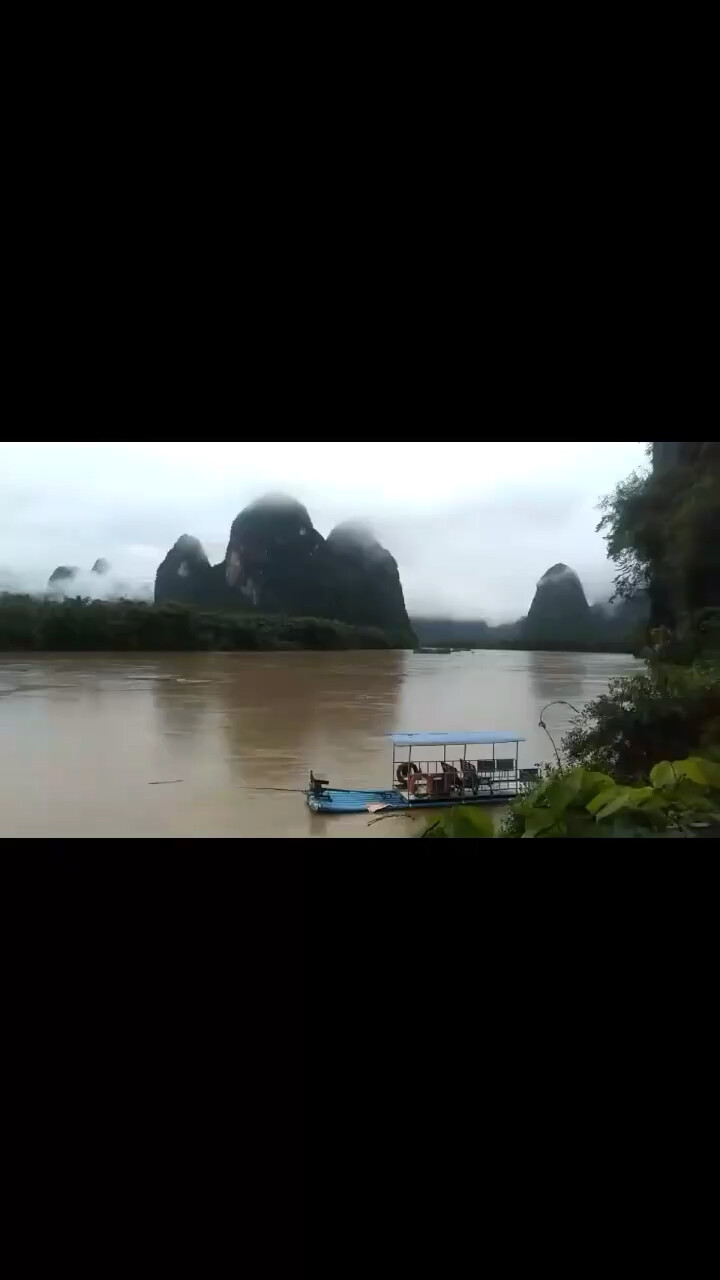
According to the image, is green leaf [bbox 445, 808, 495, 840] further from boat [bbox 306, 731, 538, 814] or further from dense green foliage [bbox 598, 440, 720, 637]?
dense green foliage [bbox 598, 440, 720, 637]

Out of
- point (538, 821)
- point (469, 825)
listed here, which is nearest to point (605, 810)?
point (538, 821)

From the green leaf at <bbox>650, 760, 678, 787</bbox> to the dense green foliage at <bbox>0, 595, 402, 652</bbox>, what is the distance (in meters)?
0.55

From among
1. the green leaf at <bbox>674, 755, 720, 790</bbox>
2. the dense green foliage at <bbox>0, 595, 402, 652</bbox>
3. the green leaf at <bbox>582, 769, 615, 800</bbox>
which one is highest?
the dense green foliage at <bbox>0, 595, 402, 652</bbox>

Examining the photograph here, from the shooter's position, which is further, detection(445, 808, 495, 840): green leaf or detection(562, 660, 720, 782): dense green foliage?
detection(562, 660, 720, 782): dense green foliage

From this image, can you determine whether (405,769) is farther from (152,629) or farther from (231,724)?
(152,629)

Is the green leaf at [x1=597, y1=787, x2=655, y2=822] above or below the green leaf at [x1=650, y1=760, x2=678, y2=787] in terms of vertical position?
below

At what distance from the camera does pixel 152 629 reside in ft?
3.90

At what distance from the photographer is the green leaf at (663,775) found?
3.95 feet

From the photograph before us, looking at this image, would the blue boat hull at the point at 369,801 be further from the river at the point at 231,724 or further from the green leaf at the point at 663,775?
the green leaf at the point at 663,775

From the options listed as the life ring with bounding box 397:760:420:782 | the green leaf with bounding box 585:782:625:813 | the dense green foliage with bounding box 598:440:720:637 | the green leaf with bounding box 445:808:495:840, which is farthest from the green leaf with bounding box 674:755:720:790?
the life ring with bounding box 397:760:420:782

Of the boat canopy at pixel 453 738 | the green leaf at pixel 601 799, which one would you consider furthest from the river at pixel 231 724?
the green leaf at pixel 601 799

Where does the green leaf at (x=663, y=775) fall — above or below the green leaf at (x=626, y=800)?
above

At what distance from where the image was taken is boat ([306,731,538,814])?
1.12 metres
